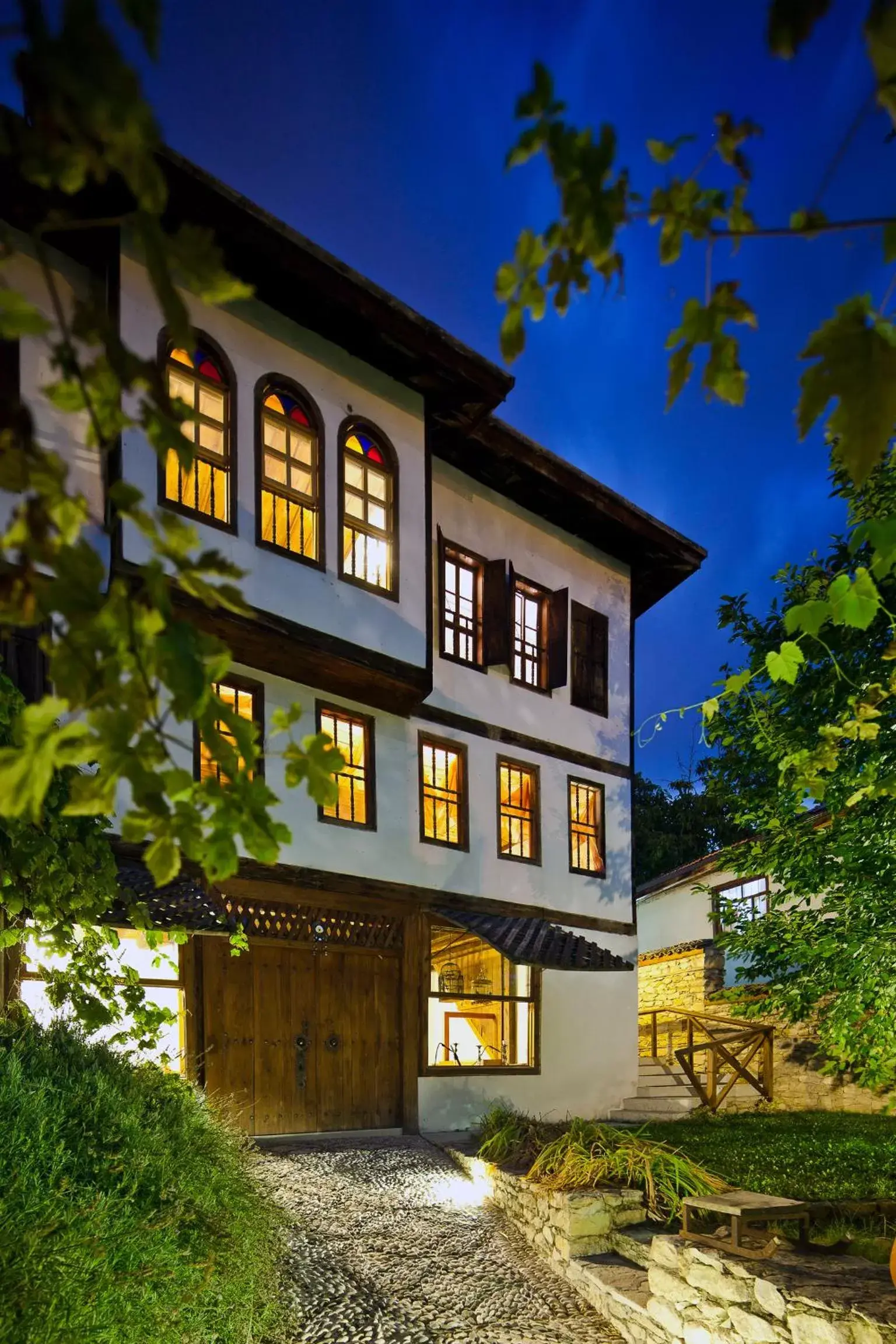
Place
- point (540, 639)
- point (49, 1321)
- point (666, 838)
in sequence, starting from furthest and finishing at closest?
point (666, 838) → point (540, 639) → point (49, 1321)

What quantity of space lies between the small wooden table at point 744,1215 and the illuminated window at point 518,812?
7.22m

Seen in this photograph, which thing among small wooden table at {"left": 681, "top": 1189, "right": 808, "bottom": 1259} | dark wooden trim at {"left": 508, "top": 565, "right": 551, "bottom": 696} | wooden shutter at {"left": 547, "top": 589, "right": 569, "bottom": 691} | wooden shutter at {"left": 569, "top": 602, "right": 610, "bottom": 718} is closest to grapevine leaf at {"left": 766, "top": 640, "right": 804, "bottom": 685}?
small wooden table at {"left": 681, "top": 1189, "right": 808, "bottom": 1259}

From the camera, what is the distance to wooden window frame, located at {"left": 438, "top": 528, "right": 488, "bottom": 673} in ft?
44.9

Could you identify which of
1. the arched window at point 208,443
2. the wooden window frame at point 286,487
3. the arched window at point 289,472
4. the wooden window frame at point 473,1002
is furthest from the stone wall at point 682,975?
the arched window at point 208,443

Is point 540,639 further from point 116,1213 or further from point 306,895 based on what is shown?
point 116,1213

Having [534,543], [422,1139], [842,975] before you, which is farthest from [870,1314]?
[534,543]

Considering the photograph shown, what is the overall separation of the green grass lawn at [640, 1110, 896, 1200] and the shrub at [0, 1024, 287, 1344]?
4220mm

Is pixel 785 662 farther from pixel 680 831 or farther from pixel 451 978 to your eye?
pixel 680 831

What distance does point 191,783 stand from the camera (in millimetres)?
1422

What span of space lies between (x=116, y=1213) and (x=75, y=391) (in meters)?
4.89

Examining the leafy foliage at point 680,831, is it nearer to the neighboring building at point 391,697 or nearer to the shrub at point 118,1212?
the neighboring building at point 391,697

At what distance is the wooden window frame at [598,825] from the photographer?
15.3 meters

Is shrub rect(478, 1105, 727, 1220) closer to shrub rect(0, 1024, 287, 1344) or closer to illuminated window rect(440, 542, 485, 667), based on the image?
shrub rect(0, 1024, 287, 1344)

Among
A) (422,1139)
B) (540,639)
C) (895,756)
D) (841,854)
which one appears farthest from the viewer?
(540,639)
